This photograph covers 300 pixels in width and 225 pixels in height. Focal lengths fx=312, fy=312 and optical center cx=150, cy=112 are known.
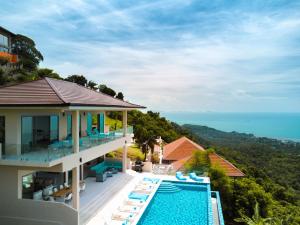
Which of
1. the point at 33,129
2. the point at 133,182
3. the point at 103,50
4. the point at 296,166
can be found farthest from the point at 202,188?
the point at 296,166

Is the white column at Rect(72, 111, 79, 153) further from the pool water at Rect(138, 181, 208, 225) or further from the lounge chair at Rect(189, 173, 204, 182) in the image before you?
the lounge chair at Rect(189, 173, 204, 182)

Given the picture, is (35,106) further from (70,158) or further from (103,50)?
(103,50)

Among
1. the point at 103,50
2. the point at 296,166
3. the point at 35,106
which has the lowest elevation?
the point at 296,166

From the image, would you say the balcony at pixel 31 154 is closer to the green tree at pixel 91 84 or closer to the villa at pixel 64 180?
the villa at pixel 64 180

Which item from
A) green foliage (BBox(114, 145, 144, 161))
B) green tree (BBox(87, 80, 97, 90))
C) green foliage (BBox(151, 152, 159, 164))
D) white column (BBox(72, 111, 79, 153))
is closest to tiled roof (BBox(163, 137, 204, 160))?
green foliage (BBox(151, 152, 159, 164))

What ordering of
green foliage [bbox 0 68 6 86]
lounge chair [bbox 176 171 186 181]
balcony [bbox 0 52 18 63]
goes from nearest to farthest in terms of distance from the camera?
lounge chair [bbox 176 171 186 181], green foliage [bbox 0 68 6 86], balcony [bbox 0 52 18 63]

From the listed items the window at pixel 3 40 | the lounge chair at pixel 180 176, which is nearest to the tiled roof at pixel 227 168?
the lounge chair at pixel 180 176
